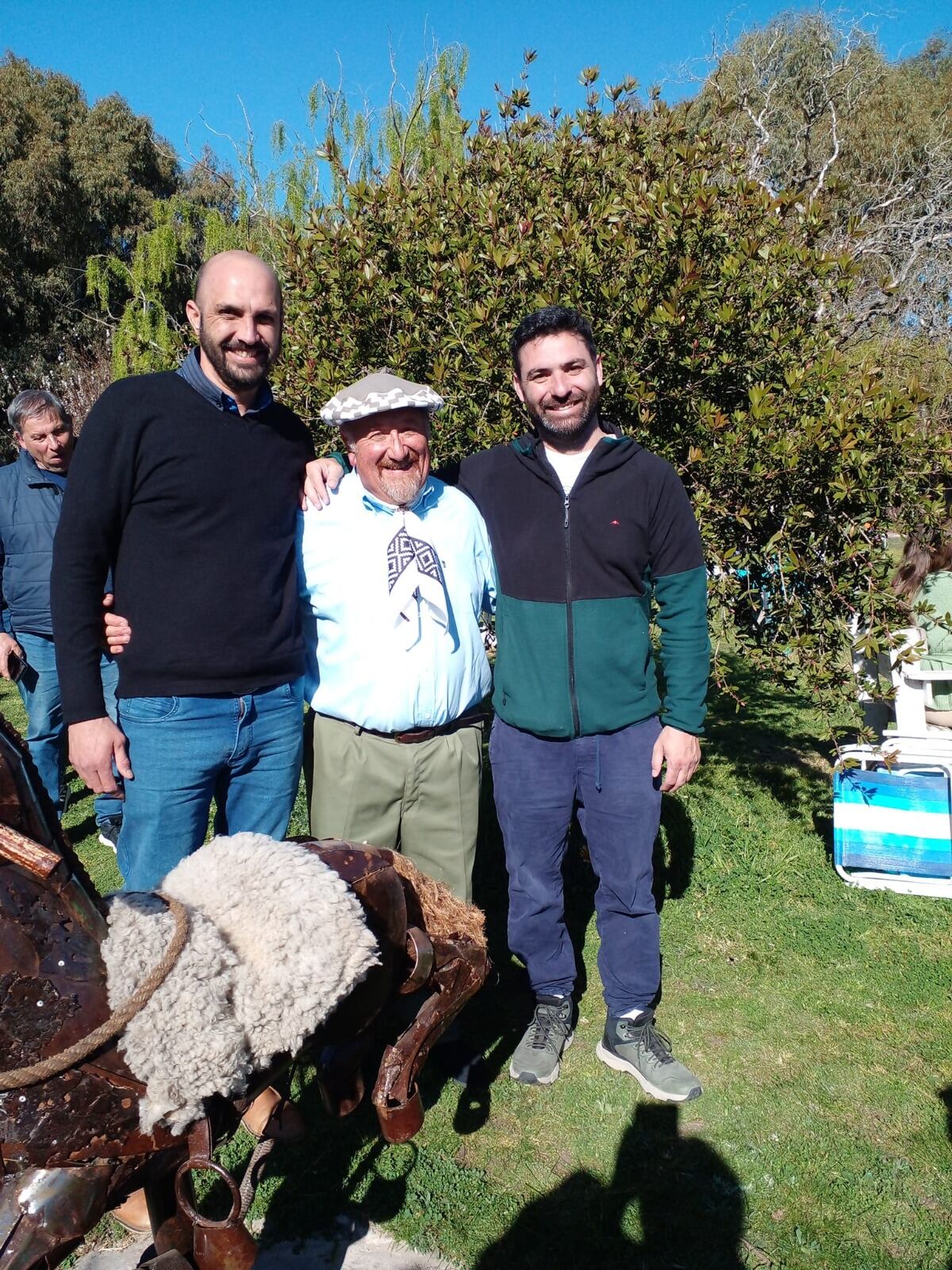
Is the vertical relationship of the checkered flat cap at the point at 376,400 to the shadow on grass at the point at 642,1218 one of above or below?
above

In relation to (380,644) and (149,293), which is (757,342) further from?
(149,293)

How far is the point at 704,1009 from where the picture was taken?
11.8 ft

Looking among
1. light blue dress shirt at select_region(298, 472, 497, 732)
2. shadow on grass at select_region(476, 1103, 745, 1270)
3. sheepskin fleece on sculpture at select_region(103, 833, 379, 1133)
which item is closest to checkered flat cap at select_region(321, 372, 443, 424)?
light blue dress shirt at select_region(298, 472, 497, 732)

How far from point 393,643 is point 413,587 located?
0.18m

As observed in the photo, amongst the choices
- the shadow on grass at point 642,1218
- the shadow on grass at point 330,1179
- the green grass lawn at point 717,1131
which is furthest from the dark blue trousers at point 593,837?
the shadow on grass at point 330,1179

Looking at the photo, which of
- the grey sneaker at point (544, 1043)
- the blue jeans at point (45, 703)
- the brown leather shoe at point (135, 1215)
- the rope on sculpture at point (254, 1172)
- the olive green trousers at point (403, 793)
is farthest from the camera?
the blue jeans at point (45, 703)

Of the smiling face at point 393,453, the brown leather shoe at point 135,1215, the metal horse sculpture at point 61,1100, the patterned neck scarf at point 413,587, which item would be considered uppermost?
the smiling face at point 393,453

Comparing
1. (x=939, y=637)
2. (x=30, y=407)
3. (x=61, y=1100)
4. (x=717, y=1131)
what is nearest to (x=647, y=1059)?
(x=717, y=1131)

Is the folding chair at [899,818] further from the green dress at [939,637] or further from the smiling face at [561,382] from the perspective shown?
the smiling face at [561,382]

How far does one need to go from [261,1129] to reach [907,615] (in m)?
3.32

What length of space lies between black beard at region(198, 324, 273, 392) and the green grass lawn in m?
2.31

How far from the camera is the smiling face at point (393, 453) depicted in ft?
9.15

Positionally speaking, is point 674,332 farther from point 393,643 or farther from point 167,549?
point 167,549

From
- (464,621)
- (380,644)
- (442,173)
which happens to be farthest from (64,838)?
(442,173)
